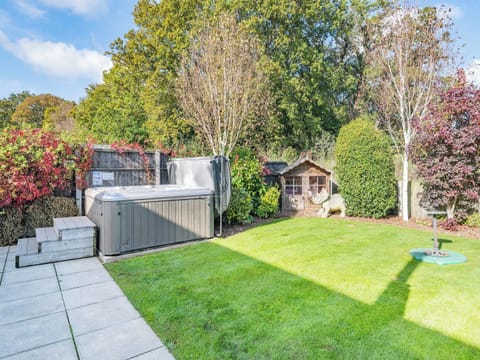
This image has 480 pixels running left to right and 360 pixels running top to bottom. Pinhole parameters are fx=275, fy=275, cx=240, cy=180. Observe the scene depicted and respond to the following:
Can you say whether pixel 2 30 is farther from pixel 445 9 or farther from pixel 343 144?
pixel 445 9

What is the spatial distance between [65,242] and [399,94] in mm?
7903

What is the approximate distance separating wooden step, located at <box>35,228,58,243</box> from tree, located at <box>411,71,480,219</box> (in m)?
7.00

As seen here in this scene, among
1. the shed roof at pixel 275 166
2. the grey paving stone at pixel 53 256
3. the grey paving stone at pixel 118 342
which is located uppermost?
the shed roof at pixel 275 166

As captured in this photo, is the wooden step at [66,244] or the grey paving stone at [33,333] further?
the wooden step at [66,244]

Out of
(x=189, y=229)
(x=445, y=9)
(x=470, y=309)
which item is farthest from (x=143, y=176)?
(x=445, y=9)

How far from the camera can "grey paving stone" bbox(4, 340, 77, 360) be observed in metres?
1.88

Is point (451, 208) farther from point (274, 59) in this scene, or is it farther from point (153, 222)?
point (274, 59)

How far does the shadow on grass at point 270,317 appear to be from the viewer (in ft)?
6.14

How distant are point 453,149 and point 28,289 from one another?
283 inches

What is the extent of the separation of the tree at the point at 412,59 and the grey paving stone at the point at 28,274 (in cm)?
730

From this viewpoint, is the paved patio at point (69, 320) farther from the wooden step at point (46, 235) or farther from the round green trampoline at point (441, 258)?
the round green trampoline at point (441, 258)

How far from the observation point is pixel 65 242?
3980 millimetres

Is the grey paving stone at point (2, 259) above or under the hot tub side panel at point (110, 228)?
under

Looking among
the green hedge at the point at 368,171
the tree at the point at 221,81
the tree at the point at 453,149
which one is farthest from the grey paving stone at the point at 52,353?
the green hedge at the point at 368,171
